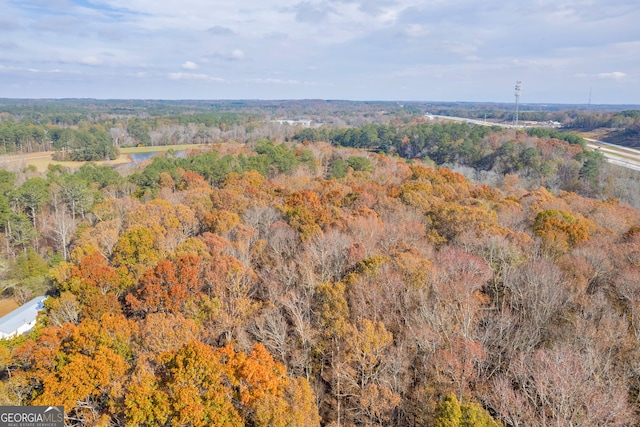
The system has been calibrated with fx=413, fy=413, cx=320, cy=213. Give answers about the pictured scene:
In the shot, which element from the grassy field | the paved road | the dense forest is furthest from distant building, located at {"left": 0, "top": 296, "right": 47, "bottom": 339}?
the paved road

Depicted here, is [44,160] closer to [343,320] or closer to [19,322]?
[19,322]

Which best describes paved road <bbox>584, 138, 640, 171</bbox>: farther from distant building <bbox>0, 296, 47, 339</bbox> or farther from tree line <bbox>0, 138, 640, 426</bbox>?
→ distant building <bbox>0, 296, 47, 339</bbox>

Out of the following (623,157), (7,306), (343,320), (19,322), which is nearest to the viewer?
(343,320)

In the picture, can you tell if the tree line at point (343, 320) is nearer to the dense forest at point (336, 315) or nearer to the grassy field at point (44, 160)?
the dense forest at point (336, 315)

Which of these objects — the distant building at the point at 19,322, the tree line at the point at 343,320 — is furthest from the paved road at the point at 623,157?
the distant building at the point at 19,322

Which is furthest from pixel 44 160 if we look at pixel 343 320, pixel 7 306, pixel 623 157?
pixel 623 157

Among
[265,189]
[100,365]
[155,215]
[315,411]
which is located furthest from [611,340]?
[265,189]

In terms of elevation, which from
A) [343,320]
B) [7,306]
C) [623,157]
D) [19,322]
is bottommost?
[7,306]
